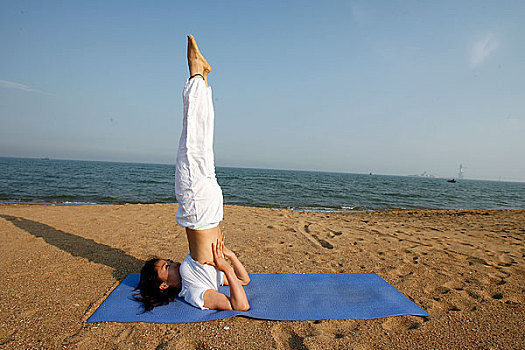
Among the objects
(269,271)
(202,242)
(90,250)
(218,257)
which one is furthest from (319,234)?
(90,250)

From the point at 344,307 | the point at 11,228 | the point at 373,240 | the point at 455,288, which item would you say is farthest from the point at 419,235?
the point at 11,228

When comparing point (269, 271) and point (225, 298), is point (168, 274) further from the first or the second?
point (269, 271)

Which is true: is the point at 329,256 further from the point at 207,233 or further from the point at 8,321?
the point at 8,321

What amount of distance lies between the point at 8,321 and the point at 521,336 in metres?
5.18

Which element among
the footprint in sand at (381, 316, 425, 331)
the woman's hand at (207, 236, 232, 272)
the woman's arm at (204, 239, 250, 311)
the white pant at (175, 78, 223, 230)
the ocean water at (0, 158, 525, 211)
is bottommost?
the ocean water at (0, 158, 525, 211)

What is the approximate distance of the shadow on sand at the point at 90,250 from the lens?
433 cm

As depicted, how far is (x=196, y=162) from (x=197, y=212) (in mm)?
517

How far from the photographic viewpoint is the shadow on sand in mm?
4332

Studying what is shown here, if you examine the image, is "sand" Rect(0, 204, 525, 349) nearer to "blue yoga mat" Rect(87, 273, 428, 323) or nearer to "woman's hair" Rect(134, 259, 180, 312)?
"blue yoga mat" Rect(87, 273, 428, 323)

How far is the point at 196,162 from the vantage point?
8.94 ft

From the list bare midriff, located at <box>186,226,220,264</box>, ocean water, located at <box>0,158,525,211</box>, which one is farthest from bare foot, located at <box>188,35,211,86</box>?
ocean water, located at <box>0,158,525,211</box>

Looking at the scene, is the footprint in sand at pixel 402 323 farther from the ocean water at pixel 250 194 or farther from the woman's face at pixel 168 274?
the ocean water at pixel 250 194

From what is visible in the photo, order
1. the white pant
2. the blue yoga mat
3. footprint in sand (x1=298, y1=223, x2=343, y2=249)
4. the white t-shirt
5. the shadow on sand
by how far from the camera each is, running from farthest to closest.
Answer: footprint in sand (x1=298, y1=223, x2=343, y2=249)
the shadow on sand
the white t-shirt
the blue yoga mat
the white pant

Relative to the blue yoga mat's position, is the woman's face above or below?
above
